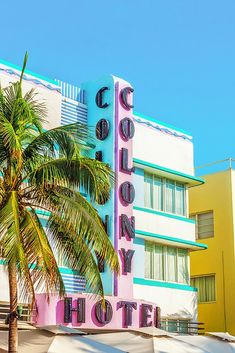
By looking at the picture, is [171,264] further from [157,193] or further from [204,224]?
[204,224]

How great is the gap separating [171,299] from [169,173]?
565 cm

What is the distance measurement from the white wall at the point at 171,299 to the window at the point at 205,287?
3.87 m

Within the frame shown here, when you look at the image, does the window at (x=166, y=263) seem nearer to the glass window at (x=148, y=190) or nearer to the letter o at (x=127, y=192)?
the glass window at (x=148, y=190)

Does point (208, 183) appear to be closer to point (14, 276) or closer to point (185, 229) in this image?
point (185, 229)

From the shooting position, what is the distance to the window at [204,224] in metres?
39.4

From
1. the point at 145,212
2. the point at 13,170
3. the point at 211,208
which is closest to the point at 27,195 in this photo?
the point at 13,170

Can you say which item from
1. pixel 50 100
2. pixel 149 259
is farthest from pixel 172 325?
pixel 50 100

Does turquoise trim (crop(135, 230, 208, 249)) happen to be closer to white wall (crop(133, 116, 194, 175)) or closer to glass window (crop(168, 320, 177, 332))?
white wall (crop(133, 116, 194, 175))

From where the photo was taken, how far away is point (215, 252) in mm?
38719

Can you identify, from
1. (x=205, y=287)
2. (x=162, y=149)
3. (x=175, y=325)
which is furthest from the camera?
(x=205, y=287)

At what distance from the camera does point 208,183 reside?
3975cm

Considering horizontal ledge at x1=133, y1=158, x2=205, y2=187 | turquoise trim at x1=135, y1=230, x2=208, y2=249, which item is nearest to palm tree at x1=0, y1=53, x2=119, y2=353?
turquoise trim at x1=135, y1=230, x2=208, y2=249

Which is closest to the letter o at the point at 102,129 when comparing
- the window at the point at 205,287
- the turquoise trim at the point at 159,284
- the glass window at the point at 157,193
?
the glass window at the point at 157,193

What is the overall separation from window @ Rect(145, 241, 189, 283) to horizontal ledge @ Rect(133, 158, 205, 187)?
10.6 ft
